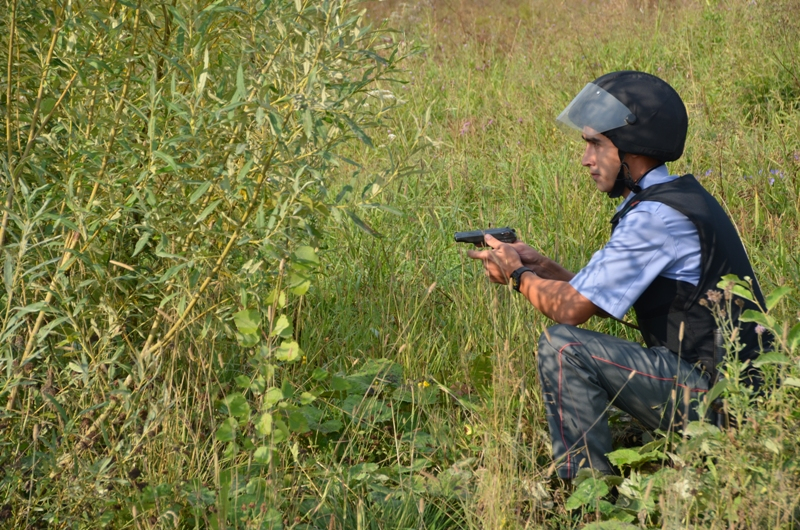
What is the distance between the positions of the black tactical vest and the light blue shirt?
29 mm

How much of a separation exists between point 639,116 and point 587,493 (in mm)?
1295

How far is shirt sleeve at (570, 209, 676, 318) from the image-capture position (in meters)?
2.70

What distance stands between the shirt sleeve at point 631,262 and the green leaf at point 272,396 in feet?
3.58

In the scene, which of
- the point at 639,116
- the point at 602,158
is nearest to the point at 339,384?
the point at 602,158

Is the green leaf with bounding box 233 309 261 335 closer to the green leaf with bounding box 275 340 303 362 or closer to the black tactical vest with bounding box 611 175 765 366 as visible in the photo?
the green leaf with bounding box 275 340 303 362

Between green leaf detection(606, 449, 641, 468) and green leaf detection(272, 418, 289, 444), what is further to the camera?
green leaf detection(606, 449, 641, 468)

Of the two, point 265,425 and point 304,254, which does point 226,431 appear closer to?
point 265,425

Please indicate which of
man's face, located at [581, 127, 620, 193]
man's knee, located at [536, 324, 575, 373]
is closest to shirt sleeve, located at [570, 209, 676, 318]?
man's knee, located at [536, 324, 575, 373]

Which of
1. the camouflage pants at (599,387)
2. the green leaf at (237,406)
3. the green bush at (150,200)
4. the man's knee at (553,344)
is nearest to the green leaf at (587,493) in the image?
the camouflage pants at (599,387)

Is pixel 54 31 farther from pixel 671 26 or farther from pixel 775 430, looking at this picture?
pixel 671 26

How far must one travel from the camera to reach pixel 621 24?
6.93m

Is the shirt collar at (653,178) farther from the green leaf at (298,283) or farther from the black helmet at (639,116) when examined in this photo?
the green leaf at (298,283)

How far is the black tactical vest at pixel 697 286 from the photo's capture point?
2.70 m

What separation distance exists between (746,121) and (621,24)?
1.93 metres
